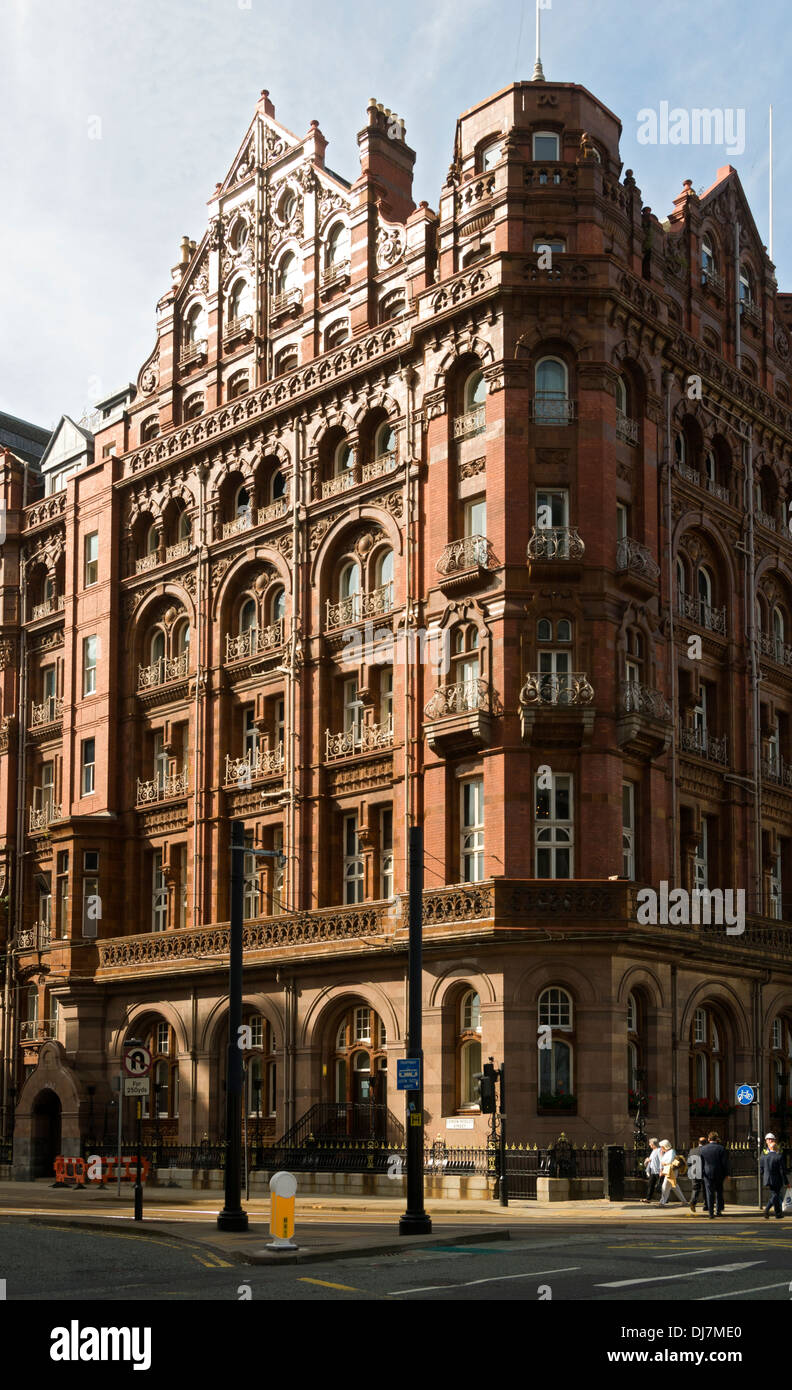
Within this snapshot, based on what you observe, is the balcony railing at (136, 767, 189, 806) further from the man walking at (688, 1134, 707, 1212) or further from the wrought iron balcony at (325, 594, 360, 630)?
the man walking at (688, 1134, 707, 1212)

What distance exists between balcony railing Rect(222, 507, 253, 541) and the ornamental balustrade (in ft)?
38.6

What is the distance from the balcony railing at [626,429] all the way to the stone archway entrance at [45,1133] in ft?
88.3

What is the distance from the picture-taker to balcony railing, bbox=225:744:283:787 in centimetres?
4866

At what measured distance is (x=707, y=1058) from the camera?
4431 centimetres

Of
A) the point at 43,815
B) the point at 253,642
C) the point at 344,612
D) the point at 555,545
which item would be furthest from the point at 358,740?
the point at 43,815

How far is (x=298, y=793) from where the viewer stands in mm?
47062

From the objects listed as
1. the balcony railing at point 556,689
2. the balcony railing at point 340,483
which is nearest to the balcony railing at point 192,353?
the balcony railing at point 340,483

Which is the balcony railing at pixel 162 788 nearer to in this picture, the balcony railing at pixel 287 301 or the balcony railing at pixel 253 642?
the balcony railing at pixel 253 642

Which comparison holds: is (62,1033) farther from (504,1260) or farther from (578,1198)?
(504,1260)

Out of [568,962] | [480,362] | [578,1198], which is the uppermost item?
[480,362]

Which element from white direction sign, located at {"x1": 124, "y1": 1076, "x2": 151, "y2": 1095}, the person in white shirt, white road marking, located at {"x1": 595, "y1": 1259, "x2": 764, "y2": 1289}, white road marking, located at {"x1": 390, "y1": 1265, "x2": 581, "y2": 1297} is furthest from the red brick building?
white road marking, located at {"x1": 390, "y1": 1265, "x2": 581, "y2": 1297}
